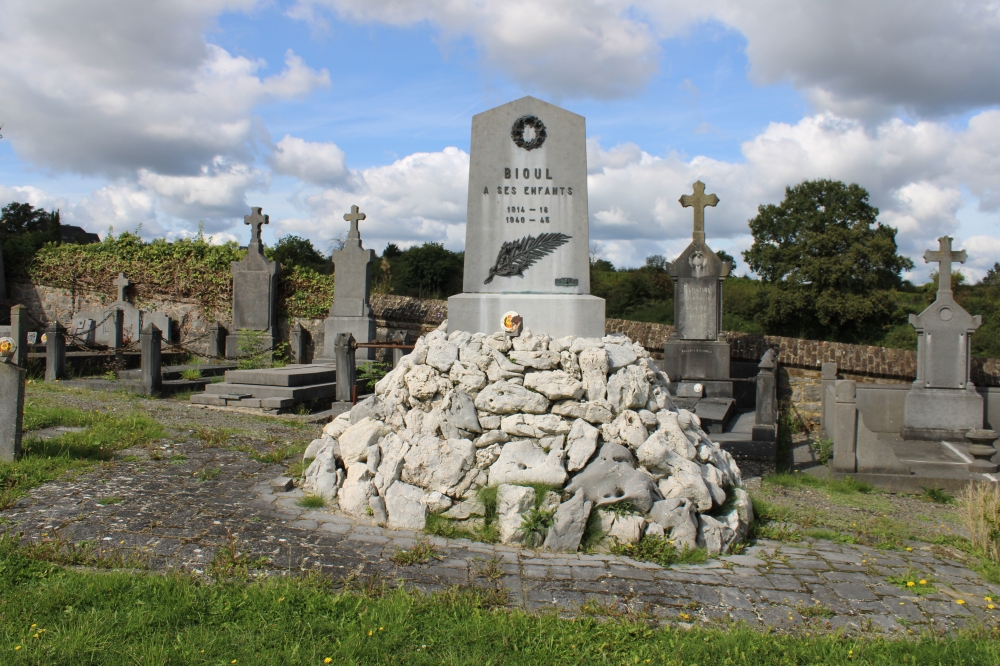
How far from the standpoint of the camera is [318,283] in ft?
53.9

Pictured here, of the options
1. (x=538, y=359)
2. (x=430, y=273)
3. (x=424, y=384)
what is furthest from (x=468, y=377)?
(x=430, y=273)

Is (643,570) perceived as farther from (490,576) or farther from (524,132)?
(524,132)

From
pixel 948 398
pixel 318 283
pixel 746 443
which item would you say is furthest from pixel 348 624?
pixel 318 283

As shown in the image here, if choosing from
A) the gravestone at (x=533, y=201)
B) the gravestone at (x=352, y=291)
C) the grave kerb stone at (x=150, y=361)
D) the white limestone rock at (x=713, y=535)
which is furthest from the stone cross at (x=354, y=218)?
the white limestone rock at (x=713, y=535)

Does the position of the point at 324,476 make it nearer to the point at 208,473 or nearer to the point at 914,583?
the point at 208,473

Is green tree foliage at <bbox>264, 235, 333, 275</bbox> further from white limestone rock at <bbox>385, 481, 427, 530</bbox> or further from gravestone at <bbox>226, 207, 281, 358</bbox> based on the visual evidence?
white limestone rock at <bbox>385, 481, 427, 530</bbox>

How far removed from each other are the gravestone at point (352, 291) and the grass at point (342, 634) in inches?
452

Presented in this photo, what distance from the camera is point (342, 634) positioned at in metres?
3.14

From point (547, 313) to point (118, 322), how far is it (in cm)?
1373

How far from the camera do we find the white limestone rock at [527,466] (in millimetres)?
4773

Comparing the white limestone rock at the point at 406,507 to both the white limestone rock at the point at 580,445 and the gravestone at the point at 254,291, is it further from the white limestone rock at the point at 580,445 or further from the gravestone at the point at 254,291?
the gravestone at the point at 254,291

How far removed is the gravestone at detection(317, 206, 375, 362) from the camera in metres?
15.0

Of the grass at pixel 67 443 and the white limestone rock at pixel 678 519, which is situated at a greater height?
the grass at pixel 67 443

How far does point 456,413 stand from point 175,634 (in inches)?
101
